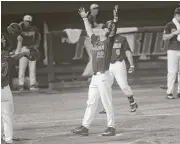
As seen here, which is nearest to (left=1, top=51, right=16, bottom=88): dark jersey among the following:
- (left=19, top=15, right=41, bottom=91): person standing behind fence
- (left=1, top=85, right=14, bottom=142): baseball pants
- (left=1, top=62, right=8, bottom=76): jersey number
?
(left=1, top=62, right=8, bottom=76): jersey number

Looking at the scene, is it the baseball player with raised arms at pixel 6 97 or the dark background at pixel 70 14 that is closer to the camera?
the baseball player with raised arms at pixel 6 97

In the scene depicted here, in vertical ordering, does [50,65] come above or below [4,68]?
below

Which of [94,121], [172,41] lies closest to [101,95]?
[94,121]

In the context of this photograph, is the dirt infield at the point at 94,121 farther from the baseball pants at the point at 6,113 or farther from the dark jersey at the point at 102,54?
the dark jersey at the point at 102,54

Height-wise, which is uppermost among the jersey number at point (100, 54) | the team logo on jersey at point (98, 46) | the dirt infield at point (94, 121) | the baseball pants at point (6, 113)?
the team logo on jersey at point (98, 46)

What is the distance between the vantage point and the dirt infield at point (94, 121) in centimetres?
951

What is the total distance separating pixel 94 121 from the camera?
11.0 meters

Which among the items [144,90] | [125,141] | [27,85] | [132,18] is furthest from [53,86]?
[125,141]

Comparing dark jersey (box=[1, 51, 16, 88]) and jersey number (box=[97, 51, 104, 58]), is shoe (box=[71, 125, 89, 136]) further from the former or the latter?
dark jersey (box=[1, 51, 16, 88])

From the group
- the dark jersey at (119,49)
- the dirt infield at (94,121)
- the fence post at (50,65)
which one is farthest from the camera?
the fence post at (50,65)

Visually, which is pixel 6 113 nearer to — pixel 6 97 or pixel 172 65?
pixel 6 97

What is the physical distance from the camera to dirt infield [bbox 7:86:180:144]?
951 centimetres

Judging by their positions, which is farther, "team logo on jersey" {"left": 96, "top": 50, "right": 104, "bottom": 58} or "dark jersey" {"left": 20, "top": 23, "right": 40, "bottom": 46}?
"dark jersey" {"left": 20, "top": 23, "right": 40, "bottom": 46}

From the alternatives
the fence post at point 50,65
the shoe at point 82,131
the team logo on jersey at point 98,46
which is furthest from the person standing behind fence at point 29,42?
the shoe at point 82,131
